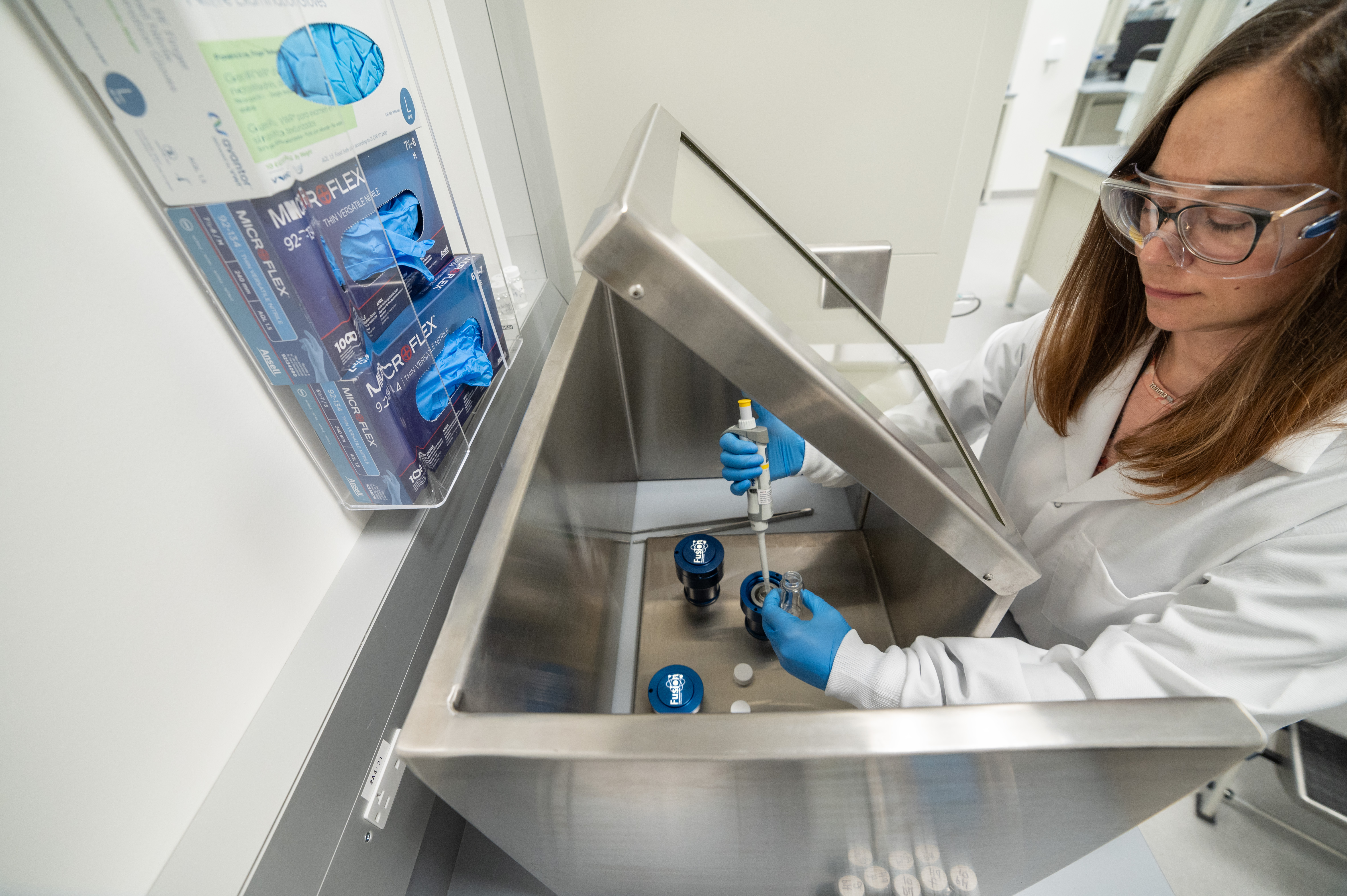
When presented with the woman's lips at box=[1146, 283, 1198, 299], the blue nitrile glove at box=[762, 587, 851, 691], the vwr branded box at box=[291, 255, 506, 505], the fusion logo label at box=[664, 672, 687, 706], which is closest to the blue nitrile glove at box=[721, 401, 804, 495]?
the blue nitrile glove at box=[762, 587, 851, 691]

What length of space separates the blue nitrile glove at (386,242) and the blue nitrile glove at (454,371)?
98 millimetres

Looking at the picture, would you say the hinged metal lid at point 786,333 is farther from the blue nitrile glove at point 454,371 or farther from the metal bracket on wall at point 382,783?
the metal bracket on wall at point 382,783

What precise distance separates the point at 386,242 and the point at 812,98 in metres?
1.15

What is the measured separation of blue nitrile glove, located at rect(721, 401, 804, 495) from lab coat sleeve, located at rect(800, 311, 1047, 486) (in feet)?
0.09

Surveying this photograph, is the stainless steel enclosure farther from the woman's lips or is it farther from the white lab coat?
the woman's lips

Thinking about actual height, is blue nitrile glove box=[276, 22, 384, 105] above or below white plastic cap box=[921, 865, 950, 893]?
above

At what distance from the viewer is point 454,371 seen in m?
0.79

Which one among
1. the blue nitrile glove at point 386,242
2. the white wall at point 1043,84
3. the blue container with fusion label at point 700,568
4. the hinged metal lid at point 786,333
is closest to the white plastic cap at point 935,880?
the hinged metal lid at point 786,333

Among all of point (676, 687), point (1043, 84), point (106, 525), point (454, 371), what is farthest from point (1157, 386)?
point (1043, 84)

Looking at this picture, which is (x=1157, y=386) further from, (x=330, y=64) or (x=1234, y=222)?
(x=330, y=64)

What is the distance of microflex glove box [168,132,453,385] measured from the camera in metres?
0.51

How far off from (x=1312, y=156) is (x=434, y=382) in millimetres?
1003

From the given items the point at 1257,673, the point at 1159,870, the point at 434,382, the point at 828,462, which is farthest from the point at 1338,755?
the point at 434,382

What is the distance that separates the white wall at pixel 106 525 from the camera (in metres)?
0.39
